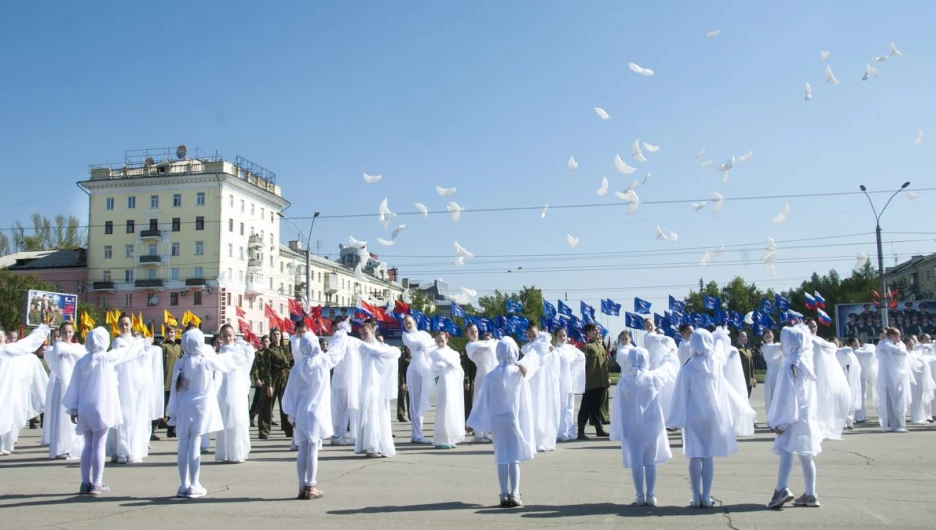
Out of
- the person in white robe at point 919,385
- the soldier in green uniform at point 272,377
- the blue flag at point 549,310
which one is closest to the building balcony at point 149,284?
the blue flag at point 549,310

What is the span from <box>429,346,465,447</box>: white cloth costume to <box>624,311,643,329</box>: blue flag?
24.7 metres

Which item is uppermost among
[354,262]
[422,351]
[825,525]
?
[354,262]

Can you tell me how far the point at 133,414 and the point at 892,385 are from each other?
46.6ft

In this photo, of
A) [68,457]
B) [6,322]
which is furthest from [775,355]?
[6,322]

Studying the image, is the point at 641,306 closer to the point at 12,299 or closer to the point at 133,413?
the point at 133,413

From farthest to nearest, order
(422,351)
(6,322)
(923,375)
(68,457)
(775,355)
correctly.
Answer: (6,322) < (923,375) < (775,355) < (422,351) < (68,457)

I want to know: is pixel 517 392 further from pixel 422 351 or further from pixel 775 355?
pixel 775 355

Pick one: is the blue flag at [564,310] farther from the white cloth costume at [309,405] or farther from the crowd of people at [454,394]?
the white cloth costume at [309,405]

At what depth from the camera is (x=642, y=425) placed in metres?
8.45

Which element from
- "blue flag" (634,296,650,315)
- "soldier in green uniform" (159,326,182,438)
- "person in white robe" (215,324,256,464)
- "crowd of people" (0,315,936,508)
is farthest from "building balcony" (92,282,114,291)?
"person in white robe" (215,324,256,464)

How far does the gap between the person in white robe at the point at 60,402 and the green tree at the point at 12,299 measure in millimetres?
47324

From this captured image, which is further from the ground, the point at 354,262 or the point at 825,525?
the point at 354,262

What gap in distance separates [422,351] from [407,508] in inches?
234

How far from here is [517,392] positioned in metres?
8.62
